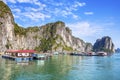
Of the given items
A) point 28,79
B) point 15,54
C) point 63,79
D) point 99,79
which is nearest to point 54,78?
point 63,79

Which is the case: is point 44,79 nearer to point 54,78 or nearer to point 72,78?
point 54,78

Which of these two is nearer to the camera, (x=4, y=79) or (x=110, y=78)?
(x=4, y=79)

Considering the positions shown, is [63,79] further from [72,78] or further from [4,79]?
[4,79]

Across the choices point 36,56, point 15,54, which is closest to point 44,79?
point 36,56

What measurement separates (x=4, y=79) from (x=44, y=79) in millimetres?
10401

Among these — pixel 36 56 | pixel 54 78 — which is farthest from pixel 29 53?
pixel 54 78

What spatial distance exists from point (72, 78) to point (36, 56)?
3407 inches

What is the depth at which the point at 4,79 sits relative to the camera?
6531cm

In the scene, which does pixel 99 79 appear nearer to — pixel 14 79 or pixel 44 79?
pixel 44 79

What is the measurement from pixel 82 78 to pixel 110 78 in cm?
826

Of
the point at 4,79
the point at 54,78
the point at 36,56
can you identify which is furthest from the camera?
the point at 36,56

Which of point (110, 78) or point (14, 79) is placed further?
point (110, 78)

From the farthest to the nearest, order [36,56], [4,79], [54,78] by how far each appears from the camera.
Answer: [36,56] → [54,78] → [4,79]

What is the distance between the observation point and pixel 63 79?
68.3 meters
